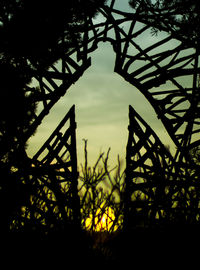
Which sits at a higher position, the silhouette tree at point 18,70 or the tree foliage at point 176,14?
the tree foliage at point 176,14

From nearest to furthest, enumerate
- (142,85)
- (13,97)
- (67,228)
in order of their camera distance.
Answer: (13,97), (67,228), (142,85)

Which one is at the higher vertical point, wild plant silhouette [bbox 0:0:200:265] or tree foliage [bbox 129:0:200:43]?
tree foliage [bbox 129:0:200:43]

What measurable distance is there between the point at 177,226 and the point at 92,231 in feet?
5.25

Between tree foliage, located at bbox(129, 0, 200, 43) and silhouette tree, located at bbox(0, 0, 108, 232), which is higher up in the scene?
tree foliage, located at bbox(129, 0, 200, 43)

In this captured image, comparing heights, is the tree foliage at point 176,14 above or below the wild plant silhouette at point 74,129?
above

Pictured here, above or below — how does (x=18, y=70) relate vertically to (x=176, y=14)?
below

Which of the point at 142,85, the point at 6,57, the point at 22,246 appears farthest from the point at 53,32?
the point at 22,246

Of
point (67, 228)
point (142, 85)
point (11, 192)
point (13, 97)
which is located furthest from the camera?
point (142, 85)

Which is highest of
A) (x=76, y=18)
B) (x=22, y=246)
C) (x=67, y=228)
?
(x=76, y=18)

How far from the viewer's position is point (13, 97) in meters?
3.64

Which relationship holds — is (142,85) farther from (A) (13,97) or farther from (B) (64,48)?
(A) (13,97)

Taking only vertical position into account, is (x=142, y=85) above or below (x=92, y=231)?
above

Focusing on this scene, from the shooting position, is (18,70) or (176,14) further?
(176,14)

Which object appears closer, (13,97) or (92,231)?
(13,97)
